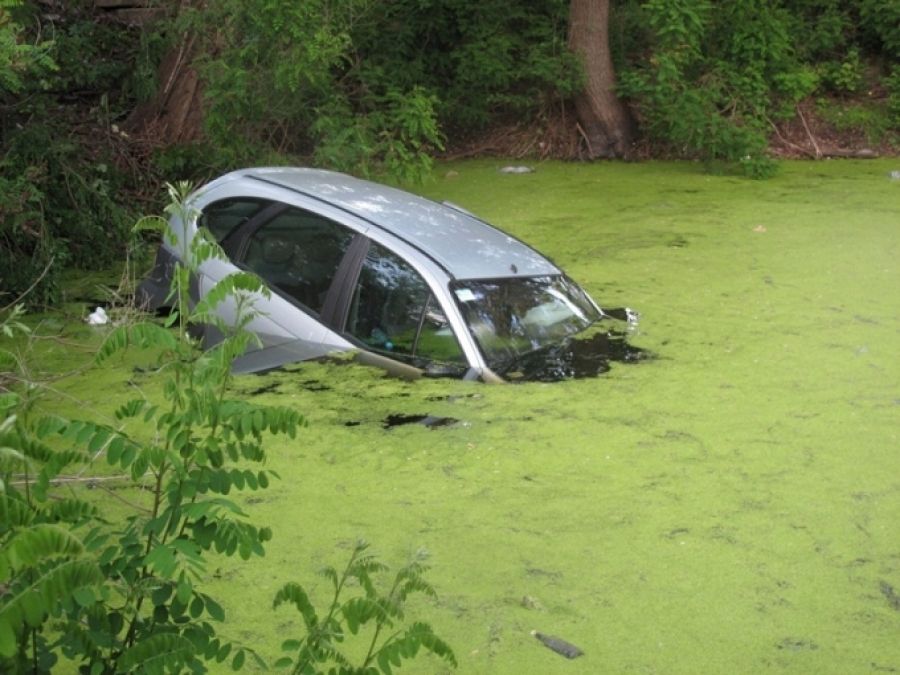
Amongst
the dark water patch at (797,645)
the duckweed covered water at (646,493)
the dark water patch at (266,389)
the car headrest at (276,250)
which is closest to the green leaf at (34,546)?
the duckweed covered water at (646,493)

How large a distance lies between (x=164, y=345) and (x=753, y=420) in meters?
3.80

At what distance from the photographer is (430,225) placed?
6.58m

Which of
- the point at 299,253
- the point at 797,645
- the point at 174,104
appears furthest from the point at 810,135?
the point at 797,645

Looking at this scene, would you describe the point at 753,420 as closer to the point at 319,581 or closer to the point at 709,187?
the point at 319,581

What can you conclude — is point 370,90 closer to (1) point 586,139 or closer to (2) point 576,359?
(1) point 586,139

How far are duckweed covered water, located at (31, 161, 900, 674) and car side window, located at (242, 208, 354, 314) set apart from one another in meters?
0.46

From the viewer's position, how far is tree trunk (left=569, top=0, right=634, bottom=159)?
13641 mm

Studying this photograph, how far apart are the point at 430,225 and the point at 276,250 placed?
2.88ft

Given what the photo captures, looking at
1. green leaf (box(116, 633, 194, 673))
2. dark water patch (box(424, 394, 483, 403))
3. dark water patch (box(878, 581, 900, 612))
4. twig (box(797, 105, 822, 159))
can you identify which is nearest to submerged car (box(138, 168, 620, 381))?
dark water patch (box(424, 394, 483, 403))

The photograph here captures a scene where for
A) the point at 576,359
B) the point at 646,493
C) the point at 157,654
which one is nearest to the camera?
the point at 157,654

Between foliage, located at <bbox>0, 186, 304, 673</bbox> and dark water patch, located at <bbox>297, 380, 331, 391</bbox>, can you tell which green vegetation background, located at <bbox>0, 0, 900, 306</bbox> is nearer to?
dark water patch, located at <bbox>297, 380, 331, 391</bbox>

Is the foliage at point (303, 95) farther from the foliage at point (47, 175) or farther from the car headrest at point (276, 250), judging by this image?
the car headrest at point (276, 250)

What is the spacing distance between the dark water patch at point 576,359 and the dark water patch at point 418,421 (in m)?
0.48

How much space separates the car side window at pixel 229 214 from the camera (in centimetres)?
683
